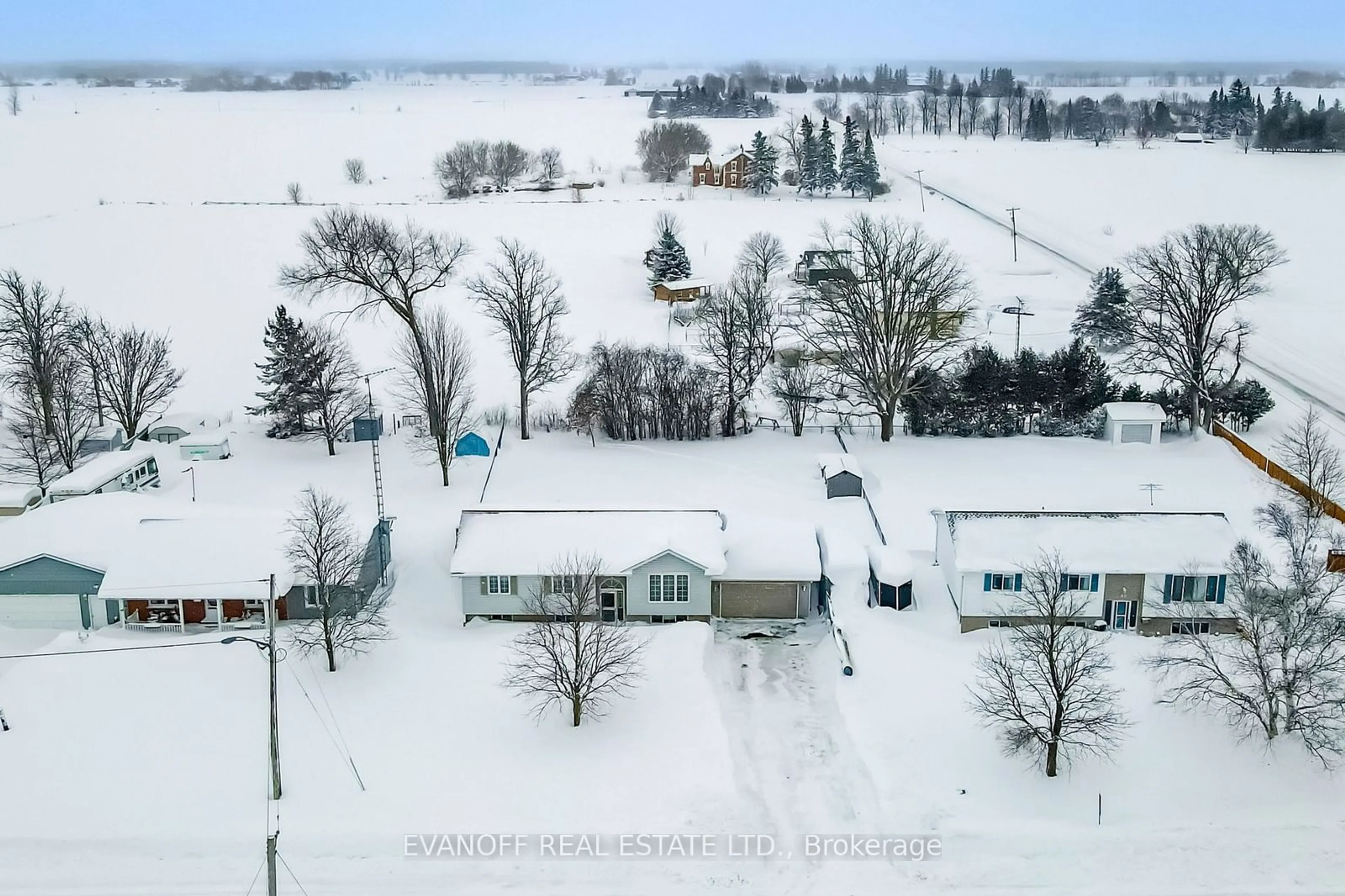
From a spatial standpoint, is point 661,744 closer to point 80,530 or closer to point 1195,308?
point 80,530

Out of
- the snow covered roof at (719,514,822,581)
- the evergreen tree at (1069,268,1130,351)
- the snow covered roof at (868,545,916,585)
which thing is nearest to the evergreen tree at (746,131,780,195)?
the evergreen tree at (1069,268,1130,351)

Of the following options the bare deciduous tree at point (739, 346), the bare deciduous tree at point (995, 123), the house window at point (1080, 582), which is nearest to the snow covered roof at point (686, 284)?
the bare deciduous tree at point (739, 346)

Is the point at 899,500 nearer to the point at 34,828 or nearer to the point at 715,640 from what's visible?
the point at 715,640

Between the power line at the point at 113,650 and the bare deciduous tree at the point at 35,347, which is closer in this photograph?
the power line at the point at 113,650

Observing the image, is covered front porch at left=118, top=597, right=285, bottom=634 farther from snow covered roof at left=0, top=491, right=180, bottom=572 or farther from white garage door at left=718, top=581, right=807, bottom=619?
white garage door at left=718, top=581, right=807, bottom=619

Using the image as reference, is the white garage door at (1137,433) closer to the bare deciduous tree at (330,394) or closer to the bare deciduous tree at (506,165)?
the bare deciduous tree at (330,394)

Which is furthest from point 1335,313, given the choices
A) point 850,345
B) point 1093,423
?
point 850,345

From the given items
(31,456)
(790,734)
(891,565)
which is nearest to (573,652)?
(790,734)
